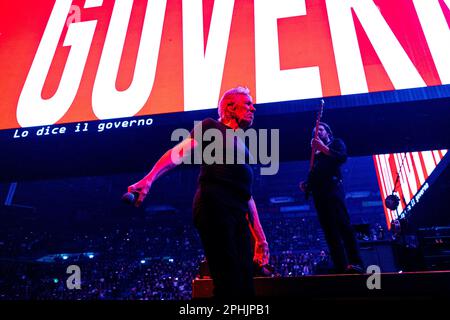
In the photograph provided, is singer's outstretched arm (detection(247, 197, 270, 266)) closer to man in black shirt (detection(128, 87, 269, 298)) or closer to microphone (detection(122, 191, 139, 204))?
man in black shirt (detection(128, 87, 269, 298))

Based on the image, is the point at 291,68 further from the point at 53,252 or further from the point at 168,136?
the point at 53,252

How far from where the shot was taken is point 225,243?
4.10ft

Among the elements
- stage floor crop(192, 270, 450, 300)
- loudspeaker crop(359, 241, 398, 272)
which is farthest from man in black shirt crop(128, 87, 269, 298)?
loudspeaker crop(359, 241, 398, 272)

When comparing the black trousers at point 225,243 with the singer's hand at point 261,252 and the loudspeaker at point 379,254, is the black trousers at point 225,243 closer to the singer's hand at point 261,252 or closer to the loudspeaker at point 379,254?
the singer's hand at point 261,252

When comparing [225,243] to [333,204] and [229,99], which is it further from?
[333,204]

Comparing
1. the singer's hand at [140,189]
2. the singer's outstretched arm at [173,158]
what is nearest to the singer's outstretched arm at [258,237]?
the singer's outstretched arm at [173,158]

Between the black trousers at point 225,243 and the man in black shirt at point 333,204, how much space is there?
1.77m

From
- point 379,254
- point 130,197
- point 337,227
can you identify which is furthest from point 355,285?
point 379,254

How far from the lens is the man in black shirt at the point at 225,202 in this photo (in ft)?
4.05

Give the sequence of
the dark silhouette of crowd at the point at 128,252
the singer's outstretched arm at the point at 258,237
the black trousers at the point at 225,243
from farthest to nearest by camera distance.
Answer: the dark silhouette of crowd at the point at 128,252
the singer's outstretched arm at the point at 258,237
the black trousers at the point at 225,243

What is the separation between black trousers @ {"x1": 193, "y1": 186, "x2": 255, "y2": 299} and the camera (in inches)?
47.9

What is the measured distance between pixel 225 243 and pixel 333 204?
6.41 ft

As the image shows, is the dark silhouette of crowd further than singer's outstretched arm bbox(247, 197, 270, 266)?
Yes
